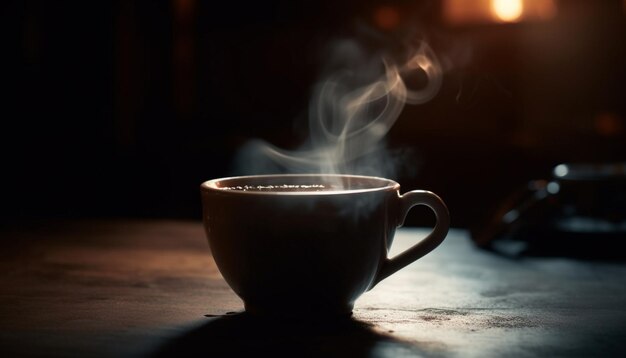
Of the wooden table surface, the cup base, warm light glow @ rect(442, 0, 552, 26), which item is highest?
warm light glow @ rect(442, 0, 552, 26)

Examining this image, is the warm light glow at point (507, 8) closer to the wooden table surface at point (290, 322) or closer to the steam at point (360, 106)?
the steam at point (360, 106)

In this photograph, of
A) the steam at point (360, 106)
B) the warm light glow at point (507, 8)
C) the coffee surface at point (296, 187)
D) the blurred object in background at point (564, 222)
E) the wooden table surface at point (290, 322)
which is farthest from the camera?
the warm light glow at point (507, 8)

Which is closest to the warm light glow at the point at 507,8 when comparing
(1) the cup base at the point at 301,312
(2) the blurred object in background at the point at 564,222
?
(2) the blurred object in background at the point at 564,222

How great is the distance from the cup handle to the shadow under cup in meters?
0.02

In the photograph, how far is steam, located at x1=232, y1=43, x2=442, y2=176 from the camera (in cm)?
312

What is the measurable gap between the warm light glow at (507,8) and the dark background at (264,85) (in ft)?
0.22

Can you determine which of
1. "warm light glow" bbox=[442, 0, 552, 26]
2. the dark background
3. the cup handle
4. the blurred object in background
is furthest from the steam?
the cup handle

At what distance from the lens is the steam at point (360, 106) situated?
10.2 ft

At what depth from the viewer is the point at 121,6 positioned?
3318mm

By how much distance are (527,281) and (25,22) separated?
3209mm

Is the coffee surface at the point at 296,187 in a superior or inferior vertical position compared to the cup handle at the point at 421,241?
superior

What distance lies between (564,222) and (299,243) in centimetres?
71

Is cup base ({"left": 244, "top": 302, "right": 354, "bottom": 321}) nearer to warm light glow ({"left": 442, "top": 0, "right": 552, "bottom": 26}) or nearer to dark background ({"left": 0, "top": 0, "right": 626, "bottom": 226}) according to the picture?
dark background ({"left": 0, "top": 0, "right": 626, "bottom": 226})

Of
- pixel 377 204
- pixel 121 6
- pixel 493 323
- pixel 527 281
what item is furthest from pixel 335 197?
pixel 121 6
